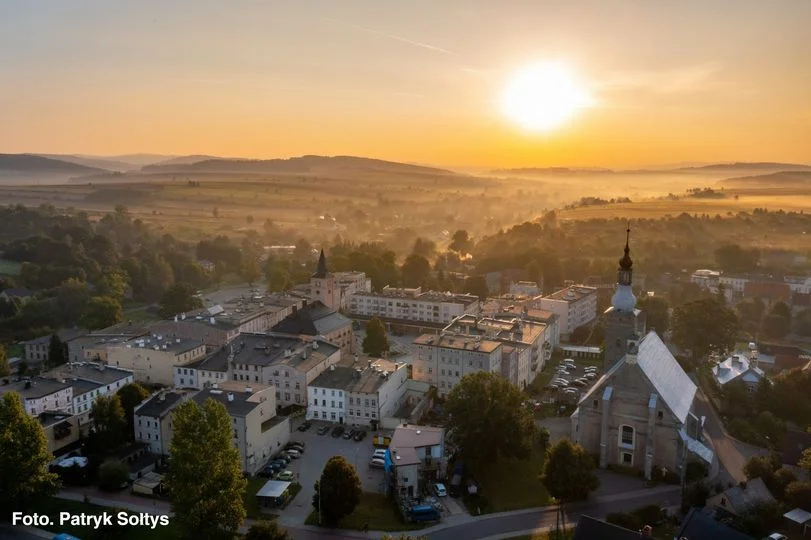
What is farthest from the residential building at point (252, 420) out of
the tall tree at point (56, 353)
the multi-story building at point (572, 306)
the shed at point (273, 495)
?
the multi-story building at point (572, 306)

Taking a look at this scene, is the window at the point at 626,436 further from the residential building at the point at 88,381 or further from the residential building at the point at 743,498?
the residential building at the point at 88,381

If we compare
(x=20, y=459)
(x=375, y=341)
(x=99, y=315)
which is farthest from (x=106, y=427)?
(x=99, y=315)

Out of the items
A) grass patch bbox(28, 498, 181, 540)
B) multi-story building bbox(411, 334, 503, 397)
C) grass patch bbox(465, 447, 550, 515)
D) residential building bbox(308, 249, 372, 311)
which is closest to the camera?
grass patch bbox(28, 498, 181, 540)

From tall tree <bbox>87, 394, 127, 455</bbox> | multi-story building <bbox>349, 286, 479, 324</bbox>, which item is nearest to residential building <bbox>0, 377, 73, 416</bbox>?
tall tree <bbox>87, 394, 127, 455</bbox>

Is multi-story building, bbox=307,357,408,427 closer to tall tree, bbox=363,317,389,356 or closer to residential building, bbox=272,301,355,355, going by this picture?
residential building, bbox=272,301,355,355

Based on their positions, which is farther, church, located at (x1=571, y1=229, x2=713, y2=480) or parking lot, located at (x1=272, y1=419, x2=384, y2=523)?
church, located at (x1=571, y1=229, x2=713, y2=480)

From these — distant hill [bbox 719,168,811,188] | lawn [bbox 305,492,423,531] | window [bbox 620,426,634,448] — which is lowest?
lawn [bbox 305,492,423,531]

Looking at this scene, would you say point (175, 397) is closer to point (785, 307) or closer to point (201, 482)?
point (201, 482)

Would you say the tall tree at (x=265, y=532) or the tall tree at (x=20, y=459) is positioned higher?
the tall tree at (x=20, y=459)
